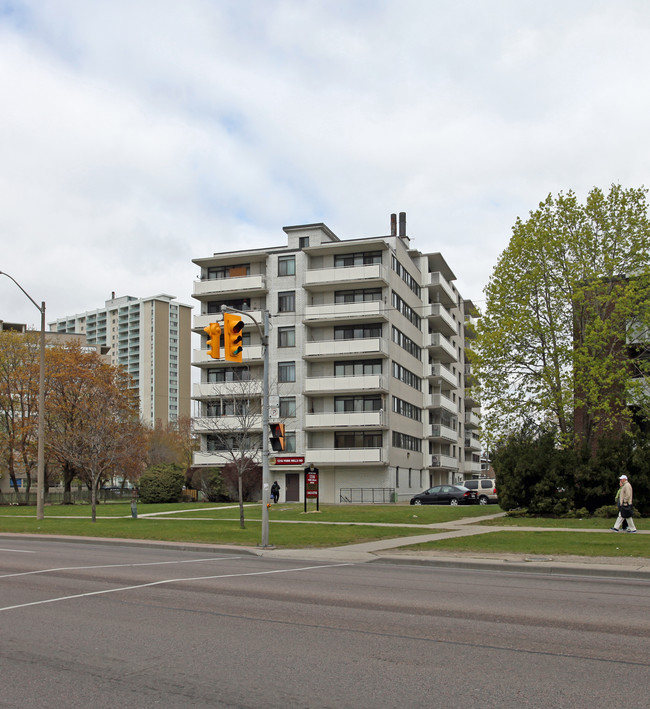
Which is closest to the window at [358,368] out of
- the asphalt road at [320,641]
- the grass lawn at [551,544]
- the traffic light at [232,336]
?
the grass lawn at [551,544]

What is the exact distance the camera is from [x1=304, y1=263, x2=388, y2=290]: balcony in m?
56.5

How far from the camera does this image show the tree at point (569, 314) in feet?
106

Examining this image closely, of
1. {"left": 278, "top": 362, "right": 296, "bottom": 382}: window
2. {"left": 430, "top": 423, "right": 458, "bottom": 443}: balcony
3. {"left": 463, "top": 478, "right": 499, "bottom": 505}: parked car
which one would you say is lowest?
{"left": 463, "top": 478, "right": 499, "bottom": 505}: parked car

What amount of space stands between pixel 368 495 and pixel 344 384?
819 centimetres

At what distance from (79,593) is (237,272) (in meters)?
49.9

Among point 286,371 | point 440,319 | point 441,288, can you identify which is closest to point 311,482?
point 286,371

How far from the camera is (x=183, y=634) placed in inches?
345

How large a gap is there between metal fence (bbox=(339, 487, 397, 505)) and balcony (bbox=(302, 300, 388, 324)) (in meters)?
12.2

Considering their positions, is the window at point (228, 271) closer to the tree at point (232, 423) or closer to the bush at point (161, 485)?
the tree at point (232, 423)

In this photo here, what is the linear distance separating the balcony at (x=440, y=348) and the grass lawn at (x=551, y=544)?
45.3 metres

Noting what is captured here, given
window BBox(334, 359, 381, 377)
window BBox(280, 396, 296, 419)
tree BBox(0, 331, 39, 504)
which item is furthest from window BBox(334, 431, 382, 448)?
tree BBox(0, 331, 39, 504)

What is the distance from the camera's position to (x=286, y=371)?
58.3 m

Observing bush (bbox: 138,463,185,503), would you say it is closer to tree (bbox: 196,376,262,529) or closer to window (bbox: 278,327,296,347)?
tree (bbox: 196,376,262,529)

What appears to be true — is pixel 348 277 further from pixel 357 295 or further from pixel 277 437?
pixel 277 437
